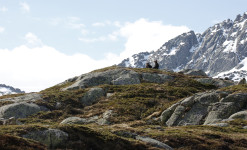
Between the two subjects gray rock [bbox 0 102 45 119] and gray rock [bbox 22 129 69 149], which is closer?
gray rock [bbox 22 129 69 149]

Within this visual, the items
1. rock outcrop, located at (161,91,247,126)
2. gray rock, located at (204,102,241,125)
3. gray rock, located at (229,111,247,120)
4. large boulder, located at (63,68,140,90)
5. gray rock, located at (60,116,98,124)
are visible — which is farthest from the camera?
large boulder, located at (63,68,140,90)

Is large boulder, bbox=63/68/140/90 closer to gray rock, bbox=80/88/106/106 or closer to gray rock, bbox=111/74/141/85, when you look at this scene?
gray rock, bbox=111/74/141/85

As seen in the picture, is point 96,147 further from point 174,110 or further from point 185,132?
point 174,110

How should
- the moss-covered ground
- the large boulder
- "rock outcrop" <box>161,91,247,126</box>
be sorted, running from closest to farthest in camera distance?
the moss-covered ground, "rock outcrop" <box>161,91,247,126</box>, the large boulder

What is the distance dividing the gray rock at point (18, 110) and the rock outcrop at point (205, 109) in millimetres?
19349

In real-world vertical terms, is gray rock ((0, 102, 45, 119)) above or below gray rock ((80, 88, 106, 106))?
below

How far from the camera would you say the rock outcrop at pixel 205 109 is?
124 ft

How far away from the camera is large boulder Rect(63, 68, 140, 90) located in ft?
202

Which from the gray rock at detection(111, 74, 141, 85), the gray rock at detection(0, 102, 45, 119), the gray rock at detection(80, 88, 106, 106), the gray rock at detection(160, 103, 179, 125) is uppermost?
the gray rock at detection(111, 74, 141, 85)

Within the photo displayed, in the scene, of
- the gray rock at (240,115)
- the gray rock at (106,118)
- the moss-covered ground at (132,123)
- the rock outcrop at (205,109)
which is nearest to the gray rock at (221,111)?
the rock outcrop at (205,109)

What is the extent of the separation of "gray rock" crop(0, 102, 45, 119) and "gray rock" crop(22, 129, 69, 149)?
24.1m

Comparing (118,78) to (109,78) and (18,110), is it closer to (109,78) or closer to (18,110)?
(109,78)

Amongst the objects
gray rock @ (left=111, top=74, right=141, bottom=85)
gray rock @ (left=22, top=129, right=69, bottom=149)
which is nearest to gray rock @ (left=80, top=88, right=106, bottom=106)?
gray rock @ (left=111, top=74, right=141, bottom=85)

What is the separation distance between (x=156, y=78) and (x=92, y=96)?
18308 mm
